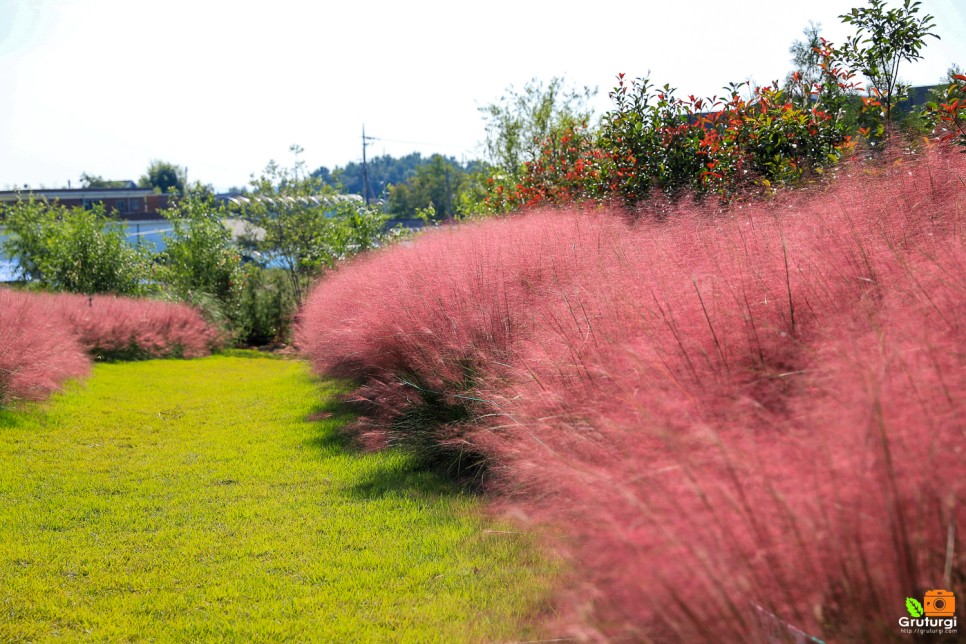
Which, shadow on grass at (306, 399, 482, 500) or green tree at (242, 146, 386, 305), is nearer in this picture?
shadow on grass at (306, 399, 482, 500)

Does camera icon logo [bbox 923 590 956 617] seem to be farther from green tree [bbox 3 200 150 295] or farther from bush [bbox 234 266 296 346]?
green tree [bbox 3 200 150 295]

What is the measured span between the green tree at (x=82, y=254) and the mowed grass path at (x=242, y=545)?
38.8 feet

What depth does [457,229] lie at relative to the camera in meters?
9.20

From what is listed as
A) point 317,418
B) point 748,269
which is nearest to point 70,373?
point 317,418

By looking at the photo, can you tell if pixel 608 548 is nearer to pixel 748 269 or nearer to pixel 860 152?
pixel 748 269

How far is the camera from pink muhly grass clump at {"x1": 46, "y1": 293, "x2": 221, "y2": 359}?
48.0 ft

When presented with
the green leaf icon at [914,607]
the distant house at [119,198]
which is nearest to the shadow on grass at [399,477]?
the green leaf icon at [914,607]

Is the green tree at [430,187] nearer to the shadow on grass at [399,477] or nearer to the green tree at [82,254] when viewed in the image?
the green tree at [82,254]

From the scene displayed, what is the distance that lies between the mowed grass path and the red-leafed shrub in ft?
1.93

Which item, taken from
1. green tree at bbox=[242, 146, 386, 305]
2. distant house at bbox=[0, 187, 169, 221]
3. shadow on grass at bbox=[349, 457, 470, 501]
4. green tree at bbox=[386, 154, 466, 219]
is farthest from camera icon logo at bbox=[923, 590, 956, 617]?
green tree at bbox=[386, 154, 466, 219]

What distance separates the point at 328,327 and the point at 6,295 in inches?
265

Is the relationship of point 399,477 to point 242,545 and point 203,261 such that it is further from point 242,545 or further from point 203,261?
point 203,261

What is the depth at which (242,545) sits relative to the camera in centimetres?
468

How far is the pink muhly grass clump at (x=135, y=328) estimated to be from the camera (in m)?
14.6
